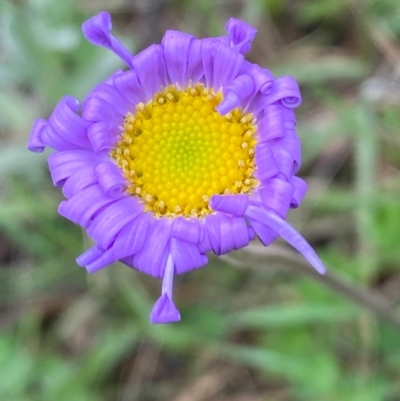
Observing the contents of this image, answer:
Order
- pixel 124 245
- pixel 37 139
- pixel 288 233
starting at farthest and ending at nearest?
1. pixel 37 139
2. pixel 124 245
3. pixel 288 233

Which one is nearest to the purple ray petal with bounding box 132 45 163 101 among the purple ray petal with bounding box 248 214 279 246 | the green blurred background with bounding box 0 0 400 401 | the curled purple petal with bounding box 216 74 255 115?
the curled purple petal with bounding box 216 74 255 115

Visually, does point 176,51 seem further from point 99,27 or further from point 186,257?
point 186,257

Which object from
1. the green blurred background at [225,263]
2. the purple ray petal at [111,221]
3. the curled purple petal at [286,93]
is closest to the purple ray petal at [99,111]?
the purple ray petal at [111,221]

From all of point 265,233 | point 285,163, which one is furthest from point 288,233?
point 285,163

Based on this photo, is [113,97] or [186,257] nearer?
[186,257]

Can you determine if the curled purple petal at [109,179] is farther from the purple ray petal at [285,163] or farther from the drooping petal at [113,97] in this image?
the purple ray petal at [285,163]

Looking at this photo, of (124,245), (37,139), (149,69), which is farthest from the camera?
(149,69)

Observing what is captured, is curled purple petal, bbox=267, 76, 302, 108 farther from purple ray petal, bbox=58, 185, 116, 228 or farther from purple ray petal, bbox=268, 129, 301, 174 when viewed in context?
purple ray petal, bbox=58, 185, 116, 228
